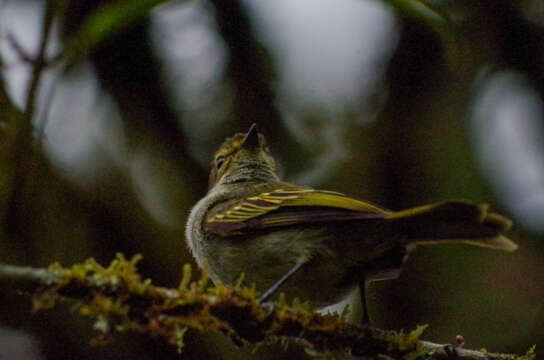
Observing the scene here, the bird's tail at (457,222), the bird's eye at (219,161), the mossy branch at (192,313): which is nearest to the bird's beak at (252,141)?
the bird's eye at (219,161)

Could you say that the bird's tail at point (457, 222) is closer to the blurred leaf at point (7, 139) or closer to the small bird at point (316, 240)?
the small bird at point (316, 240)

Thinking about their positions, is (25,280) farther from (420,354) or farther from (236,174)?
(236,174)

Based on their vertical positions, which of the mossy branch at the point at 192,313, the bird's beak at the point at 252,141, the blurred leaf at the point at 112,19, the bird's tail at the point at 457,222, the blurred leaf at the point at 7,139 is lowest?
the mossy branch at the point at 192,313

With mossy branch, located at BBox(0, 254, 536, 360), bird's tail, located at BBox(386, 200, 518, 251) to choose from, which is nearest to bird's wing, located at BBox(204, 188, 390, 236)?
bird's tail, located at BBox(386, 200, 518, 251)

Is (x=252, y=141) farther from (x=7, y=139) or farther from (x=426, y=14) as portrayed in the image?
(x=7, y=139)

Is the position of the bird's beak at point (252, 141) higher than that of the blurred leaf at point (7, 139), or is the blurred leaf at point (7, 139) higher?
the bird's beak at point (252, 141)

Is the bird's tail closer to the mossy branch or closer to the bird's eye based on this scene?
the mossy branch

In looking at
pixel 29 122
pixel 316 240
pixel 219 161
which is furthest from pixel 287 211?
pixel 29 122
